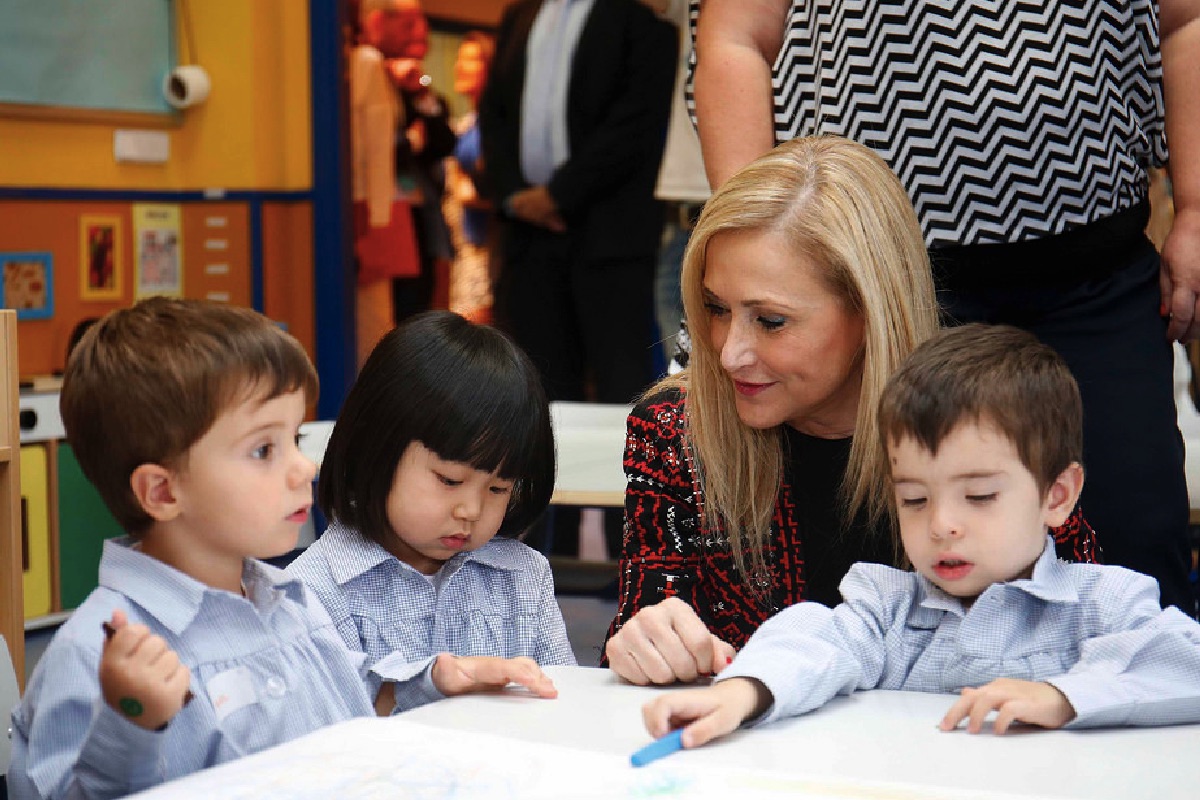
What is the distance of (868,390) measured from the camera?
1.67 metres

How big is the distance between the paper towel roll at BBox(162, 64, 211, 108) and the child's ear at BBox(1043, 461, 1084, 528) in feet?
A: 14.5

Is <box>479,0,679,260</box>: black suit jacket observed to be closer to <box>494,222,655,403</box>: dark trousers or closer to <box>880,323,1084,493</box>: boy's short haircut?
<box>494,222,655,403</box>: dark trousers

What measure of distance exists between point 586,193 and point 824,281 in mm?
2868

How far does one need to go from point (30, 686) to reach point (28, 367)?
12.0 feet

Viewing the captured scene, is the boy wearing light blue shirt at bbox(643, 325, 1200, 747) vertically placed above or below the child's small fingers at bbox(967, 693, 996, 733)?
above

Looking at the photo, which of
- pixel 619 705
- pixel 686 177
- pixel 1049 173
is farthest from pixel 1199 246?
pixel 686 177

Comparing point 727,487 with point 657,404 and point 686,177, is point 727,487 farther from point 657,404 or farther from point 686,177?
point 686,177

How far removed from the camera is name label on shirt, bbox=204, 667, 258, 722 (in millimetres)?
1199

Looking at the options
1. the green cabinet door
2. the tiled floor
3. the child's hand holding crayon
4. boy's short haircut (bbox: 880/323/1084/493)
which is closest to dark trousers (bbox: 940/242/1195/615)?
boy's short haircut (bbox: 880/323/1084/493)

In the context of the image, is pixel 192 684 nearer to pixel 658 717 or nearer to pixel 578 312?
pixel 658 717

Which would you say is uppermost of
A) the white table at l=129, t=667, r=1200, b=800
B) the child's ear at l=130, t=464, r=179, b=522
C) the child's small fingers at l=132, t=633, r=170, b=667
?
the child's ear at l=130, t=464, r=179, b=522

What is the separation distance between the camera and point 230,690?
47.8 inches

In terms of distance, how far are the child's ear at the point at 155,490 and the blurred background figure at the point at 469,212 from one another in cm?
518

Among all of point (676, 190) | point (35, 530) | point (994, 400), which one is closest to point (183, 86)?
point (35, 530)
